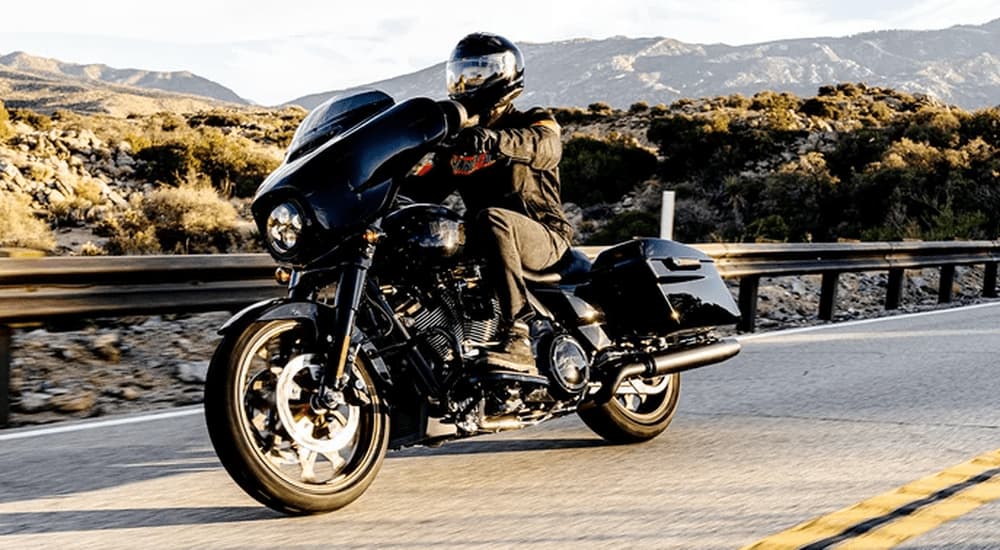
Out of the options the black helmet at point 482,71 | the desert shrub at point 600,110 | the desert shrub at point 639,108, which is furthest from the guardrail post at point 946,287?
the desert shrub at point 600,110

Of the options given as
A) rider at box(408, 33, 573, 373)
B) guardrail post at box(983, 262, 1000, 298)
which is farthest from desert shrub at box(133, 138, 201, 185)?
rider at box(408, 33, 573, 373)

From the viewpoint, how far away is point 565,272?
213 inches

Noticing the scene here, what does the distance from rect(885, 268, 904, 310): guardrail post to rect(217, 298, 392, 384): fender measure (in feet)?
36.2

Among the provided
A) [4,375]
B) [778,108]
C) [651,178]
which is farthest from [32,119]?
[4,375]

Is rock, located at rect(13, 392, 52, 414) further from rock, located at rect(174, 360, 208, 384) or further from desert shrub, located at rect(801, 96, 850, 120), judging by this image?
desert shrub, located at rect(801, 96, 850, 120)

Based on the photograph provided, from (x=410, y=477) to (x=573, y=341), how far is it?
931mm

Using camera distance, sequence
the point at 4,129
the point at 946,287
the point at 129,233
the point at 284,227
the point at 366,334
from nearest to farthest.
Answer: the point at 284,227
the point at 366,334
the point at 946,287
the point at 129,233
the point at 4,129

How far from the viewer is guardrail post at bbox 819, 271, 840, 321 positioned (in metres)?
12.7

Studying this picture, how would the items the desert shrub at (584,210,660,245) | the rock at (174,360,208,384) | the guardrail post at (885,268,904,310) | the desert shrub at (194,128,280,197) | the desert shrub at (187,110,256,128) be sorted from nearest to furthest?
the rock at (174,360,208,384), the guardrail post at (885,268,904,310), the desert shrub at (194,128,280,197), the desert shrub at (584,210,660,245), the desert shrub at (187,110,256,128)

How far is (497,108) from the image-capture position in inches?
201

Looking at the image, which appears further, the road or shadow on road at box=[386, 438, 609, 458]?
shadow on road at box=[386, 438, 609, 458]

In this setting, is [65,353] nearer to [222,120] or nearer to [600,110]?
[222,120]

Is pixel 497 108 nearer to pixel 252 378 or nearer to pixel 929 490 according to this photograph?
pixel 252 378

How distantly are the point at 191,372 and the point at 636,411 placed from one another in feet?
11.4
